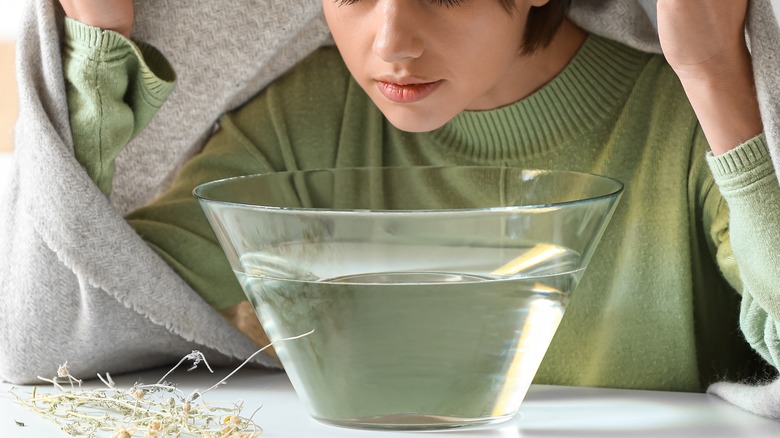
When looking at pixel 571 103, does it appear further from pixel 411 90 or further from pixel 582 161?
pixel 411 90

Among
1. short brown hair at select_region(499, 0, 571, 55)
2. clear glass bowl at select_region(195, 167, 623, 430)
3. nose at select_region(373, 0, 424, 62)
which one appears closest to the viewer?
clear glass bowl at select_region(195, 167, 623, 430)

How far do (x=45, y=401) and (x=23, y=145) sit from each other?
25cm

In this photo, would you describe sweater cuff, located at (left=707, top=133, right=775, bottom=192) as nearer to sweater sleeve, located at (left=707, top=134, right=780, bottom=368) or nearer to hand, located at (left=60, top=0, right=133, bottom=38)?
sweater sleeve, located at (left=707, top=134, right=780, bottom=368)

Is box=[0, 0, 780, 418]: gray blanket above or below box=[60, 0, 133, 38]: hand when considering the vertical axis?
below

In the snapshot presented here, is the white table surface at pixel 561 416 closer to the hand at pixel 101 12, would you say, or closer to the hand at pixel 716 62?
the hand at pixel 716 62

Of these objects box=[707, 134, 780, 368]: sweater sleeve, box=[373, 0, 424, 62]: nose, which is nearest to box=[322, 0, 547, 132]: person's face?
box=[373, 0, 424, 62]: nose

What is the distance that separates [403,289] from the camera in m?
0.67

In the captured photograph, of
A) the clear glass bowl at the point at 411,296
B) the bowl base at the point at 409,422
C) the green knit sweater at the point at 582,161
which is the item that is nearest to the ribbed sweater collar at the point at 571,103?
the green knit sweater at the point at 582,161

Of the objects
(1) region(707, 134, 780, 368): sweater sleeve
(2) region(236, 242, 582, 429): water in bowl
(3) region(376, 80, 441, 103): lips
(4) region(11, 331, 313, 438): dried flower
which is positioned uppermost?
(3) region(376, 80, 441, 103): lips

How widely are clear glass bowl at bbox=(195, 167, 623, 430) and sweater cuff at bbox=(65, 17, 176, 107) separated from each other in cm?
19

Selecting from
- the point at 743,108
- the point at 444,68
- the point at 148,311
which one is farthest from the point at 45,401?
the point at 743,108

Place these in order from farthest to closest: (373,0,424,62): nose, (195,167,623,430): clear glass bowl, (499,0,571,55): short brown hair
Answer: (499,0,571,55): short brown hair, (373,0,424,62): nose, (195,167,623,430): clear glass bowl

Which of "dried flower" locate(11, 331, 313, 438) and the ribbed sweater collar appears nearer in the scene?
"dried flower" locate(11, 331, 313, 438)

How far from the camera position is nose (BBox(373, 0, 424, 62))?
82 centimetres
